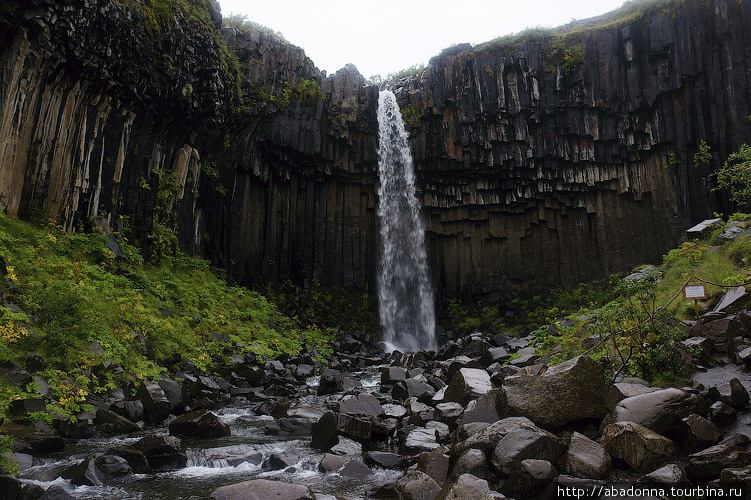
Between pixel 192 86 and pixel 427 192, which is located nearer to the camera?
pixel 192 86

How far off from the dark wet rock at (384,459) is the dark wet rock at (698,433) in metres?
3.51

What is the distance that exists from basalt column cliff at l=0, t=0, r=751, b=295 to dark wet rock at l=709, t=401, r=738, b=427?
16.6 meters

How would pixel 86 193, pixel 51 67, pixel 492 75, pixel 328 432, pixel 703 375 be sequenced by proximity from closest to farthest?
pixel 703 375 → pixel 328 432 → pixel 51 67 → pixel 86 193 → pixel 492 75

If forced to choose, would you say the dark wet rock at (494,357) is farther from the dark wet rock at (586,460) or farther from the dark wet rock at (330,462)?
the dark wet rock at (586,460)

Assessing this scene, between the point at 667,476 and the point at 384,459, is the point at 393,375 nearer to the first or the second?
the point at 384,459

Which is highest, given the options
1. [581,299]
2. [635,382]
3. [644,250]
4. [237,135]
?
[237,135]

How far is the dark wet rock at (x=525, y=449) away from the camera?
5273 millimetres

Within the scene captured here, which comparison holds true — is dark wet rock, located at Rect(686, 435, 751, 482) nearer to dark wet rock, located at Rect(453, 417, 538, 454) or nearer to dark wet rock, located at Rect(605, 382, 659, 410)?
dark wet rock, located at Rect(605, 382, 659, 410)

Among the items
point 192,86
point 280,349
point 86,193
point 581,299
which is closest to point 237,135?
point 192,86

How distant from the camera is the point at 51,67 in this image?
13227 mm

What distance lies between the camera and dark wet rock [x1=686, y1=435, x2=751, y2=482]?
14.6 ft

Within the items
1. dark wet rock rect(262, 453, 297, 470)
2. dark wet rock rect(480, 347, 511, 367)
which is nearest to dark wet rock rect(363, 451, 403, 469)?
dark wet rock rect(262, 453, 297, 470)

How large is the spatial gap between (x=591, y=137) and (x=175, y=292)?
22637 millimetres

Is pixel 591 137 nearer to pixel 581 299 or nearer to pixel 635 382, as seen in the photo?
pixel 581 299
